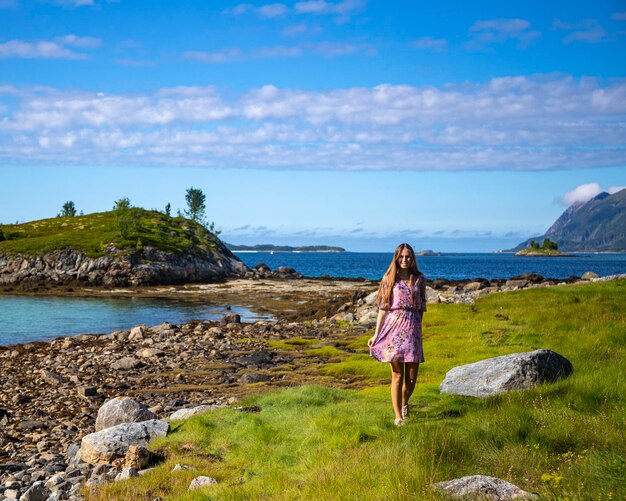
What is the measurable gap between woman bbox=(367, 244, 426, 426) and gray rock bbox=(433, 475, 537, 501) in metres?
4.05

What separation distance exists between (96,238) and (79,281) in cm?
1249

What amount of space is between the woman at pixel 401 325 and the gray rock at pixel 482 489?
4.05 m

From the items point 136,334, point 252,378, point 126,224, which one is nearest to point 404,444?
point 252,378

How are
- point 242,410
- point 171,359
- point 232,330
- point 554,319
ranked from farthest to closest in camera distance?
1. point 232,330
2. point 171,359
3. point 554,319
4. point 242,410

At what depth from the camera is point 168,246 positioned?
299 feet

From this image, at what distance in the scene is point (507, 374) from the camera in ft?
44.3

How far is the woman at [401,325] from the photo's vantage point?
460 inches

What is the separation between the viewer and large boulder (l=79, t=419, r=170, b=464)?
40.4ft

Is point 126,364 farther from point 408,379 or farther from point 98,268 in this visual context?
point 98,268

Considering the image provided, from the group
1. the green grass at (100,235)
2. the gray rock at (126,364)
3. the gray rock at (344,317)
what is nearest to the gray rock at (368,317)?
the gray rock at (344,317)

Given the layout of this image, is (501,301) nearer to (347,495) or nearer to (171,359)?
(171,359)

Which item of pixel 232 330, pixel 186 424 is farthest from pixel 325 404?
pixel 232 330

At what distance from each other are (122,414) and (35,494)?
12.4 feet

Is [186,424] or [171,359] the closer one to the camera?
[186,424]
